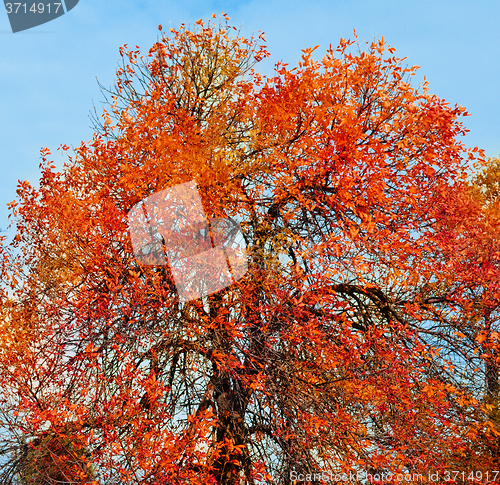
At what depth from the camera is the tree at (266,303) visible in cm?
742

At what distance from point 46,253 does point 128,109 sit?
12.0ft

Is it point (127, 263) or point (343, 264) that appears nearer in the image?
point (343, 264)

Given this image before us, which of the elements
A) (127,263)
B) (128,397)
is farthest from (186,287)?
(128,397)

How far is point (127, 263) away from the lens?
8719mm

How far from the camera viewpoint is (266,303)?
26.7 feet

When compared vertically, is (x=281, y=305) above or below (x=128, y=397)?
above

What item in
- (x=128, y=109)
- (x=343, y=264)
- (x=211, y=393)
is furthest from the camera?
(x=128, y=109)

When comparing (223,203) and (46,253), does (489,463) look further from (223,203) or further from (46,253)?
(46,253)

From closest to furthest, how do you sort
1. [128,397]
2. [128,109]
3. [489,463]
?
[128,397] → [128,109] → [489,463]

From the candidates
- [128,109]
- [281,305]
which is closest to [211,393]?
[281,305]

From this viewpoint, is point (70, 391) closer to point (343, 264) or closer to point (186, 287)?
point (186, 287)

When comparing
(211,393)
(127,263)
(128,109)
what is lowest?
(211,393)

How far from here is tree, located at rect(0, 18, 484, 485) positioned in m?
7.42

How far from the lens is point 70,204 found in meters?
8.89
